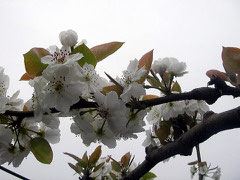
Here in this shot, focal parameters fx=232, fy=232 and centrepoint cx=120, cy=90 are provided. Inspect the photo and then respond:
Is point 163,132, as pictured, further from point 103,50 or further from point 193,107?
point 103,50

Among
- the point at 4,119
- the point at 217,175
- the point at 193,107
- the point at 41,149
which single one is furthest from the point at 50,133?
the point at 217,175

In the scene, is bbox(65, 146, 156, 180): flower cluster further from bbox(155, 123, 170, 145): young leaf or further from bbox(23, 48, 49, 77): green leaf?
bbox(23, 48, 49, 77): green leaf

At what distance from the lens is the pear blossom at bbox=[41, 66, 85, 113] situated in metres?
0.72

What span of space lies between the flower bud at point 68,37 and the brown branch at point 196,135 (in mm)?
578

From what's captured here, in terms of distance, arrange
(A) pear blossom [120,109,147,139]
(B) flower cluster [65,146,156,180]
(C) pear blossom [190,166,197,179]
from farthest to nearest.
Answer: (C) pear blossom [190,166,197,179] → (B) flower cluster [65,146,156,180] → (A) pear blossom [120,109,147,139]

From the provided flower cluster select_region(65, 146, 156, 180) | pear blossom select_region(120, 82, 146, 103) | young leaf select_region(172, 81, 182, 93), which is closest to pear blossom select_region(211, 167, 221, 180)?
flower cluster select_region(65, 146, 156, 180)

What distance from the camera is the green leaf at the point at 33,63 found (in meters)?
0.75

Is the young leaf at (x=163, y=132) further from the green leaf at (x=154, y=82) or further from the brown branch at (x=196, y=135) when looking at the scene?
the green leaf at (x=154, y=82)

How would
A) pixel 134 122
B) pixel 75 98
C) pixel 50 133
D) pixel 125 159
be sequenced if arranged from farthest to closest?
pixel 125 159 → pixel 50 133 → pixel 134 122 → pixel 75 98

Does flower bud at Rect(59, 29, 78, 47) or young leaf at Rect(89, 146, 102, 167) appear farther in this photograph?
young leaf at Rect(89, 146, 102, 167)

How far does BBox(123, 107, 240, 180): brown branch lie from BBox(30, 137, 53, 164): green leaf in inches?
15.1

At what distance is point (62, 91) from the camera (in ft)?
2.48

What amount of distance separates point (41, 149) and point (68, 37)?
0.45 metres

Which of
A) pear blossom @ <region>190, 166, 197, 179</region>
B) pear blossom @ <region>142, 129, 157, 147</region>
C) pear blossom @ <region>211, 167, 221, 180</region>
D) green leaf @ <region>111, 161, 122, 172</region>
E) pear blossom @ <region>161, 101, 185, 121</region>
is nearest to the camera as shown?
pear blossom @ <region>161, 101, 185, 121</region>
